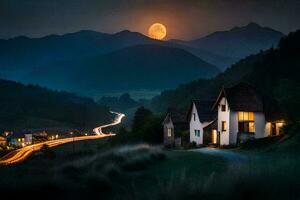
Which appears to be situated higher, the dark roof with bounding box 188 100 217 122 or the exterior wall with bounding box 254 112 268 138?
the dark roof with bounding box 188 100 217 122

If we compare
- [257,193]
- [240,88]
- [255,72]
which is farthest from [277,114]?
[255,72]

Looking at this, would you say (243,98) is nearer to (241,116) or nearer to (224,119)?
(241,116)

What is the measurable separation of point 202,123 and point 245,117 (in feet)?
25.8

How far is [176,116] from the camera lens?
2694 inches

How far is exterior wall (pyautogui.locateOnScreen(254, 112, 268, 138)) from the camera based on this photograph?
53531 millimetres

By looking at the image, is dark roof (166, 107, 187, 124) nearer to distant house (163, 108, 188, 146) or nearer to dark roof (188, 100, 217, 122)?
distant house (163, 108, 188, 146)

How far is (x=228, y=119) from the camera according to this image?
5472 cm

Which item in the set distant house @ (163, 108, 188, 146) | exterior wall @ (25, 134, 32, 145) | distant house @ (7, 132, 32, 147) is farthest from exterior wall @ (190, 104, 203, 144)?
exterior wall @ (25, 134, 32, 145)

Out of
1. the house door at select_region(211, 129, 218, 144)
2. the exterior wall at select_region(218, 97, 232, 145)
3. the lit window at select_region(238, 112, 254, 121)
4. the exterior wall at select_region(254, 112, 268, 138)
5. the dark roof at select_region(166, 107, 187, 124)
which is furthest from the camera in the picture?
the dark roof at select_region(166, 107, 187, 124)

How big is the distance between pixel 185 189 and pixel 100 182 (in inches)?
211

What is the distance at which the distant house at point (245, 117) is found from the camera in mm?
53594

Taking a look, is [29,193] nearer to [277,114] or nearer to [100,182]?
[100,182]

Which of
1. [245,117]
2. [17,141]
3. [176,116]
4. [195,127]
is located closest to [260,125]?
[245,117]

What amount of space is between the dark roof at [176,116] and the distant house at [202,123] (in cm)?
335
